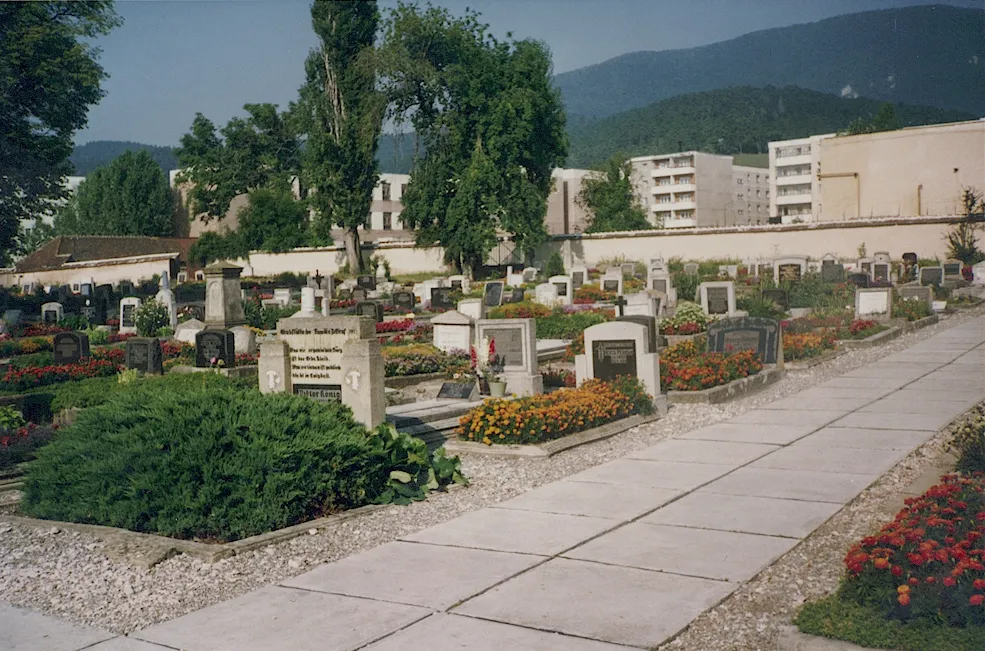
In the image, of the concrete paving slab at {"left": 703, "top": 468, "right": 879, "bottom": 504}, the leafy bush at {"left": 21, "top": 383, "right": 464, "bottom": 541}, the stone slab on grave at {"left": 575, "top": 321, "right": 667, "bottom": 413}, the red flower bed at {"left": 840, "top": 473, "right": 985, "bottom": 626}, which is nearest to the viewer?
the red flower bed at {"left": 840, "top": 473, "right": 985, "bottom": 626}

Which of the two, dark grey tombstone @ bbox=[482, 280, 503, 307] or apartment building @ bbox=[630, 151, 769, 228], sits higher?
apartment building @ bbox=[630, 151, 769, 228]

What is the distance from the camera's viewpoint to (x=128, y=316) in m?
28.7

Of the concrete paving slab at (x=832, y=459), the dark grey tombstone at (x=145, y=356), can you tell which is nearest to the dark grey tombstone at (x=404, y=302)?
the dark grey tombstone at (x=145, y=356)

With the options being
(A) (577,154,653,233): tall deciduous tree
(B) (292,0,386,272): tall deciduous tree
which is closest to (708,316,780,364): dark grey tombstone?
(B) (292,0,386,272): tall deciduous tree

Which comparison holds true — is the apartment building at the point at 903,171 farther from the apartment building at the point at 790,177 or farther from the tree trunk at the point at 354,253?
the apartment building at the point at 790,177

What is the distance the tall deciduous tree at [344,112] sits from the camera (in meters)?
55.8

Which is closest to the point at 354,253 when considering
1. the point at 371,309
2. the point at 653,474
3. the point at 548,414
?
the point at 371,309

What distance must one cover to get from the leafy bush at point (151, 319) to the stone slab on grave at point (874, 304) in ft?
60.3

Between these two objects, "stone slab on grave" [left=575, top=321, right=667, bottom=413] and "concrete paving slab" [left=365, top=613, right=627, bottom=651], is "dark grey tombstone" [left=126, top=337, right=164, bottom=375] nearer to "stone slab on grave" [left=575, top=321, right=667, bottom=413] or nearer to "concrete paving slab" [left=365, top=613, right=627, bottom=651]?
"stone slab on grave" [left=575, top=321, right=667, bottom=413]

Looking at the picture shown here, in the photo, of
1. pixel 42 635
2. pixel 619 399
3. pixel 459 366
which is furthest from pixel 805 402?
pixel 42 635

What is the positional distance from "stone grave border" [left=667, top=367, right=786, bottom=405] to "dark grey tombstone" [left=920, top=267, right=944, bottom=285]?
22143 mm

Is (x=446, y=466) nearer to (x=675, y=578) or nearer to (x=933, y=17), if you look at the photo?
(x=675, y=578)

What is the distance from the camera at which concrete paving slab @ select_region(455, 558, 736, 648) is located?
5703 mm

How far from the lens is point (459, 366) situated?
1736 cm
